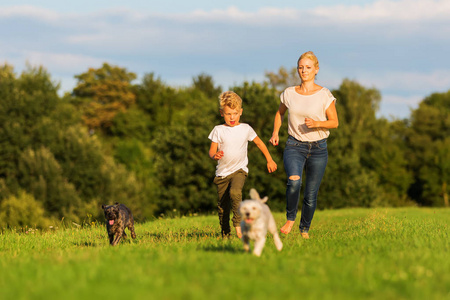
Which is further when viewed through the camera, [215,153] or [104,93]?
[104,93]

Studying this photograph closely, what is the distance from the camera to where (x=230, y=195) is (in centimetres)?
897

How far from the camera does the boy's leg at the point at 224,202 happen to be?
9.09m

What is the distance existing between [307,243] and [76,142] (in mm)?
34629

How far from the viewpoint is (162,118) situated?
63.7 m

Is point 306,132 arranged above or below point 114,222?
above

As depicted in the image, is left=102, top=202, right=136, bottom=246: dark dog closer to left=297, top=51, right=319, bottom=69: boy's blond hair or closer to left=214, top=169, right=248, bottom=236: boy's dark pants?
left=214, top=169, right=248, bottom=236: boy's dark pants

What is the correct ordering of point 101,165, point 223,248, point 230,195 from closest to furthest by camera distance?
1. point 223,248
2. point 230,195
3. point 101,165

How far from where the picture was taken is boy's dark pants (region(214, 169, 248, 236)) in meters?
8.90

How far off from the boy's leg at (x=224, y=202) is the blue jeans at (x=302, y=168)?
112cm

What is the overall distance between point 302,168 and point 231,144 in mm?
1317

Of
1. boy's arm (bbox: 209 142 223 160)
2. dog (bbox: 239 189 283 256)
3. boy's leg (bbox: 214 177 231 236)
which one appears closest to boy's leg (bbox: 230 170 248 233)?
boy's leg (bbox: 214 177 231 236)

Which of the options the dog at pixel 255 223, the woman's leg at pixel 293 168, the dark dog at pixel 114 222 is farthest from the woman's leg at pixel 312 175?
the dark dog at pixel 114 222

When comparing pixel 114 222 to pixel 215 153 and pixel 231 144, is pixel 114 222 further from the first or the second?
pixel 231 144

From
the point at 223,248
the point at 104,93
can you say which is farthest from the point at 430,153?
the point at 223,248
